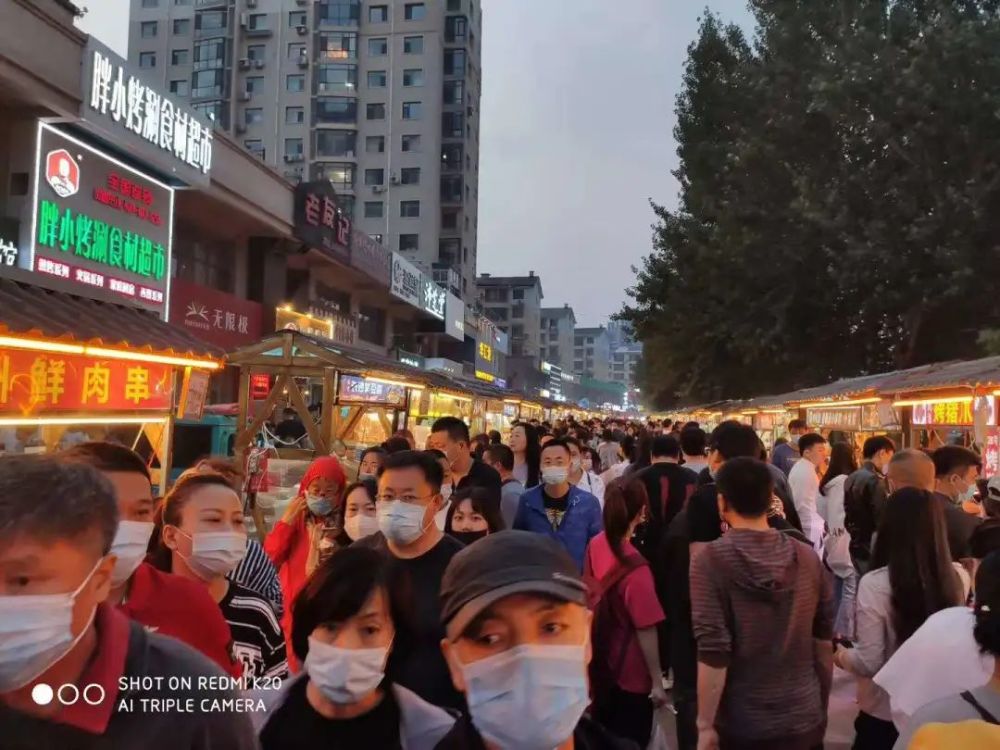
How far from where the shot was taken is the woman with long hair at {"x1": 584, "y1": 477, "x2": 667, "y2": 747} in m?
3.64

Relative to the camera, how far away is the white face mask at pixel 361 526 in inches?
147

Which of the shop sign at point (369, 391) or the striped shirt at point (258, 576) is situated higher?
the shop sign at point (369, 391)

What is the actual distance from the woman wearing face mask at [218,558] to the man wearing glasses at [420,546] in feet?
1.64

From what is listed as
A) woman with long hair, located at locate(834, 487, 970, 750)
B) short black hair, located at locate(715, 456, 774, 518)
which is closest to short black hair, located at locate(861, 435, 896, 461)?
woman with long hair, located at locate(834, 487, 970, 750)

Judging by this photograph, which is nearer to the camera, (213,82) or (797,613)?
(797,613)

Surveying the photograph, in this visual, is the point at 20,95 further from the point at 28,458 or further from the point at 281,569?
the point at 28,458

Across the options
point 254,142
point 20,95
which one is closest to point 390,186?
point 254,142

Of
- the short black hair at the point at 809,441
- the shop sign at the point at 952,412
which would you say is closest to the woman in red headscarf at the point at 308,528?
the short black hair at the point at 809,441

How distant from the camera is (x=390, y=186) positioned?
4972cm

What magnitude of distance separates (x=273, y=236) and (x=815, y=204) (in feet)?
49.0

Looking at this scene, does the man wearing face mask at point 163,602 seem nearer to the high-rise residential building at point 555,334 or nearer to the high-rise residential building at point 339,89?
the high-rise residential building at point 339,89

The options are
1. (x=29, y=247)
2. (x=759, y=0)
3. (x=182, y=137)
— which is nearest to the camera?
(x=29, y=247)

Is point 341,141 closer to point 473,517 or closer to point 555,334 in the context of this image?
point 473,517

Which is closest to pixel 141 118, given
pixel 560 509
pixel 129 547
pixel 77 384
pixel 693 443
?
pixel 77 384
